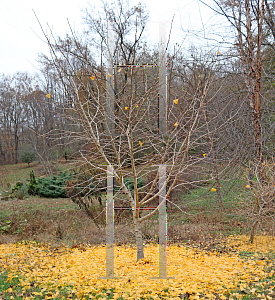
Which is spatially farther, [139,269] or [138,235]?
[138,235]

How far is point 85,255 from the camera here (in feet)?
17.7

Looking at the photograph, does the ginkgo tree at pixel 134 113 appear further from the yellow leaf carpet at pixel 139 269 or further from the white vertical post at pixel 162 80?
the yellow leaf carpet at pixel 139 269

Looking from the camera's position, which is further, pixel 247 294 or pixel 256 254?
pixel 256 254

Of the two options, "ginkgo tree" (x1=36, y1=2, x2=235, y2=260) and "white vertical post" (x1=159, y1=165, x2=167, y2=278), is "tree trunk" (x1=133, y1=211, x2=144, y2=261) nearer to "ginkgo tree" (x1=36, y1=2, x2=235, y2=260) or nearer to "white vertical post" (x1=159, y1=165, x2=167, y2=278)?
"ginkgo tree" (x1=36, y1=2, x2=235, y2=260)

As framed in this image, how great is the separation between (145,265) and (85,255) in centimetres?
143

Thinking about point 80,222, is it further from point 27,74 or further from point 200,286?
point 27,74

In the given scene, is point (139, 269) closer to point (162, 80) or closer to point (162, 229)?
point (162, 229)

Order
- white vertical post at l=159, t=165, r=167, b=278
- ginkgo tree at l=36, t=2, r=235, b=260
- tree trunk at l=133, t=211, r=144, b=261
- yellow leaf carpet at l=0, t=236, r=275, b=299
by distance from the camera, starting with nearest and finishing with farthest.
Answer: yellow leaf carpet at l=0, t=236, r=275, b=299 → ginkgo tree at l=36, t=2, r=235, b=260 → white vertical post at l=159, t=165, r=167, b=278 → tree trunk at l=133, t=211, r=144, b=261

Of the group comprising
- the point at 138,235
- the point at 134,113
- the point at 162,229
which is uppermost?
the point at 134,113

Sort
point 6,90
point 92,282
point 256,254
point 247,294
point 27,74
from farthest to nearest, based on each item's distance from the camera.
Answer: point 6,90 < point 27,74 < point 256,254 < point 92,282 < point 247,294

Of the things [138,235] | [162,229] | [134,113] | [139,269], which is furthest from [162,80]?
[139,269]

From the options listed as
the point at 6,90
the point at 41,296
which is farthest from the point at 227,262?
the point at 6,90

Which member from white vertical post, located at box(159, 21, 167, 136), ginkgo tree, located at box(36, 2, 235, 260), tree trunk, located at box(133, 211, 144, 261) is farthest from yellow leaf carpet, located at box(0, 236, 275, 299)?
white vertical post, located at box(159, 21, 167, 136)

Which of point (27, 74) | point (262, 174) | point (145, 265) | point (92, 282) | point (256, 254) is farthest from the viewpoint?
point (27, 74)
